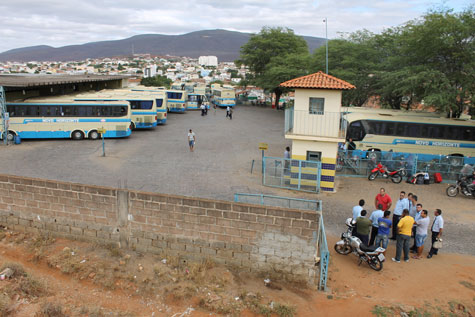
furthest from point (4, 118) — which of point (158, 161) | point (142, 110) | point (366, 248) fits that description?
point (366, 248)

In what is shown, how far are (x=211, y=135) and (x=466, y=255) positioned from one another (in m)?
20.4

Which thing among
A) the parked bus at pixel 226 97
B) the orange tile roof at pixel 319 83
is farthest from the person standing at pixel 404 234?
the parked bus at pixel 226 97

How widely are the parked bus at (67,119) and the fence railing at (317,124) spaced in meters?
13.4

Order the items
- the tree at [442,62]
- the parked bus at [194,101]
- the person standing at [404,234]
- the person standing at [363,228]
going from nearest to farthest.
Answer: the person standing at [404,234]
the person standing at [363,228]
the tree at [442,62]
the parked bus at [194,101]

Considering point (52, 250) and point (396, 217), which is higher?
point (396, 217)

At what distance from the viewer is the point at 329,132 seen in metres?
15.5

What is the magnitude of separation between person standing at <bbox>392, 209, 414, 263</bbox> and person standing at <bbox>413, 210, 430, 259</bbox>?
481 millimetres

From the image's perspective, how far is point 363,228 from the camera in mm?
10109

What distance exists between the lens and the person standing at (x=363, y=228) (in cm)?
1007

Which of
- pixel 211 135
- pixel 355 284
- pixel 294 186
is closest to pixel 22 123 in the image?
pixel 211 135

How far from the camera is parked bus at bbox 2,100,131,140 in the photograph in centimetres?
2342

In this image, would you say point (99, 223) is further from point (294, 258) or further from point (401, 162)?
point (401, 162)

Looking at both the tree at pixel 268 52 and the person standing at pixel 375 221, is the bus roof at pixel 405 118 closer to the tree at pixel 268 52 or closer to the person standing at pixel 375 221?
the person standing at pixel 375 221

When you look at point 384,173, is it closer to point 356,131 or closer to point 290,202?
point 356,131
